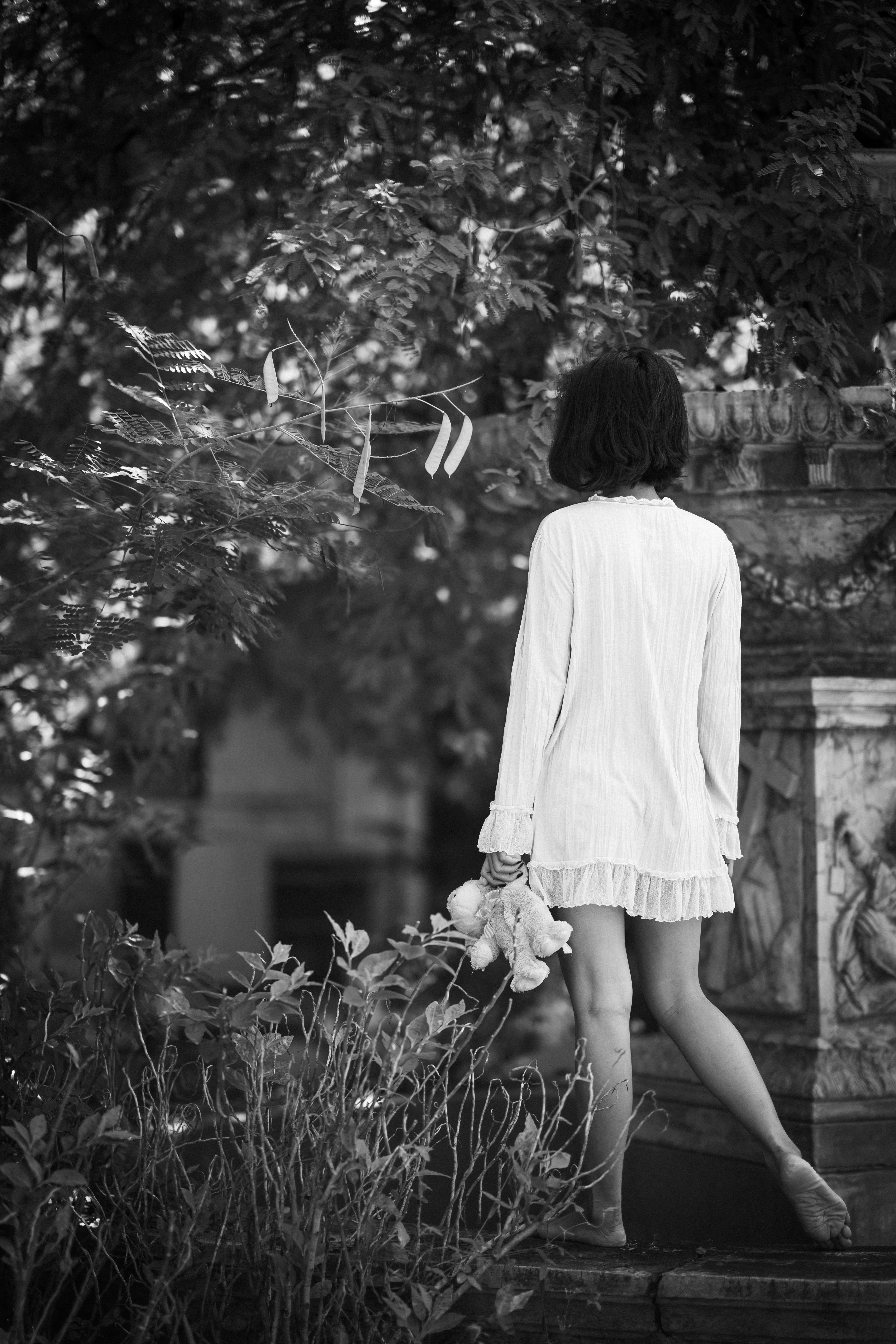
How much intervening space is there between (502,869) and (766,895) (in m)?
1.18

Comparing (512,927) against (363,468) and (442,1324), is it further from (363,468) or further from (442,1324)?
(363,468)

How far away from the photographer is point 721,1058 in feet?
8.98

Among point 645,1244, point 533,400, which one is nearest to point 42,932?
point 533,400

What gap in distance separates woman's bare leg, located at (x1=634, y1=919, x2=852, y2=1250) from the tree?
1.16 metres

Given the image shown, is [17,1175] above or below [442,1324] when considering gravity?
above

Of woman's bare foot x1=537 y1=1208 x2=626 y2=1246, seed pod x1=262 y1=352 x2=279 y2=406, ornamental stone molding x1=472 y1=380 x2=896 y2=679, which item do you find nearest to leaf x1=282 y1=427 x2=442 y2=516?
seed pod x1=262 y1=352 x2=279 y2=406

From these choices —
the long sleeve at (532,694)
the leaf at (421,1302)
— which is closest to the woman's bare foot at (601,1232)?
the leaf at (421,1302)

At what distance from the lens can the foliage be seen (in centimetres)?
231

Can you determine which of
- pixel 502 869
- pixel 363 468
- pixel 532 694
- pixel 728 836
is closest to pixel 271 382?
pixel 363 468

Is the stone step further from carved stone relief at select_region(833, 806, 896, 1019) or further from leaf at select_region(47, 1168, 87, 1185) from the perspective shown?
carved stone relief at select_region(833, 806, 896, 1019)

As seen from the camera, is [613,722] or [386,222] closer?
[613,722]

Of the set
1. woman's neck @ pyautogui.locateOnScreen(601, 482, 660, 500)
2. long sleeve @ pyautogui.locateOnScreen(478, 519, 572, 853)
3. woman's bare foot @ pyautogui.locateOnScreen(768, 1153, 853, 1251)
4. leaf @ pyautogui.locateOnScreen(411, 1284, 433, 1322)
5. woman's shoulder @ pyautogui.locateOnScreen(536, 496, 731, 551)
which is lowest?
leaf @ pyautogui.locateOnScreen(411, 1284, 433, 1322)

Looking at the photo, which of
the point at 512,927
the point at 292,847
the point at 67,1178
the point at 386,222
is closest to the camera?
the point at 67,1178

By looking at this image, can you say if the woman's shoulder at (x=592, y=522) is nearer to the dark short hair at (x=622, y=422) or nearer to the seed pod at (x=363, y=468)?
the dark short hair at (x=622, y=422)
